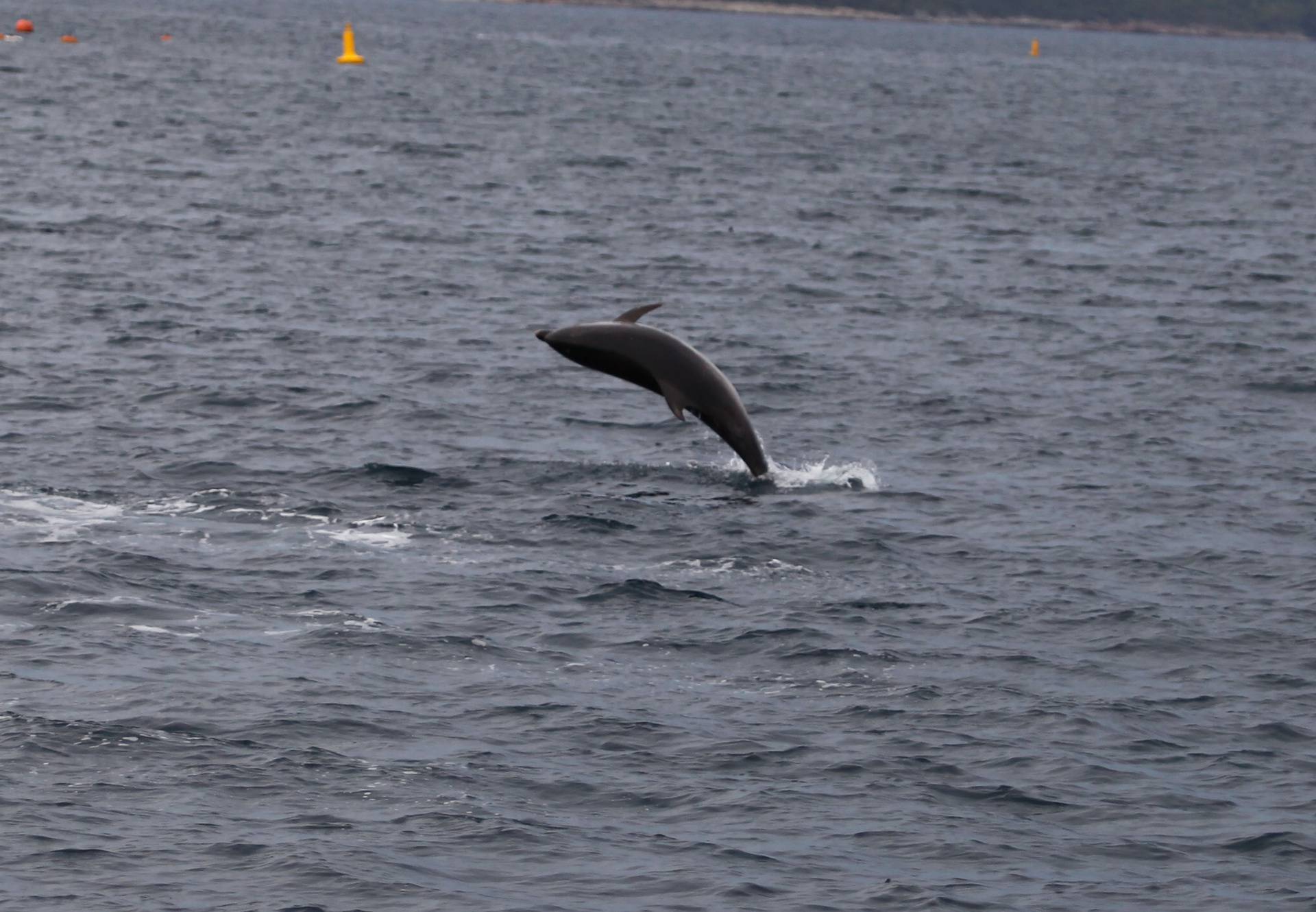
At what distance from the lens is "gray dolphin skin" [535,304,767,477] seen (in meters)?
27.6

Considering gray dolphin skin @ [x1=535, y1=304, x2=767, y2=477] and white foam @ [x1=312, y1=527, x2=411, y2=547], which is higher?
gray dolphin skin @ [x1=535, y1=304, x2=767, y2=477]

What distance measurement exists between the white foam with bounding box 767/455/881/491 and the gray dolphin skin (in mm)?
3067

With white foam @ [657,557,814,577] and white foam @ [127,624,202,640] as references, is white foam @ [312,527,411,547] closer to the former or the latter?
white foam @ [657,557,814,577]

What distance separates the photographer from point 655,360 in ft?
90.7

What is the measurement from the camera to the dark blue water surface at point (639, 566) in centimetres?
1864

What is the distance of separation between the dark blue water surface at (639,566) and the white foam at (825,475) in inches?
6.3

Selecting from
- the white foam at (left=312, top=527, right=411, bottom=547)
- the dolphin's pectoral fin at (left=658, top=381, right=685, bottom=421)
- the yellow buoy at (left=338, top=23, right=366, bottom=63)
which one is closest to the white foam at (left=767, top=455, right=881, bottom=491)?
the dolphin's pectoral fin at (left=658, top=381, right=685, bottom=421)

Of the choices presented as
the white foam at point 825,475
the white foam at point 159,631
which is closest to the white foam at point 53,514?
the white foam at point 159,631

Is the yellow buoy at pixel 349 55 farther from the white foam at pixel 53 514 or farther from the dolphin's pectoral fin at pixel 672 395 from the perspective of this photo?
the dolphin's pectoral fin at pixel 672 395

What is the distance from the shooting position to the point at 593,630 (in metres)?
24.0

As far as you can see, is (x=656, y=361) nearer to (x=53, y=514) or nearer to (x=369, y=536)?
(x=369, y=536)

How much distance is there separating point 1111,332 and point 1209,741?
2395cm

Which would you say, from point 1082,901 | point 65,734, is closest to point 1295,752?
point 1082,901

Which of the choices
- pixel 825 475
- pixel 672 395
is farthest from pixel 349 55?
pixel 672 395
